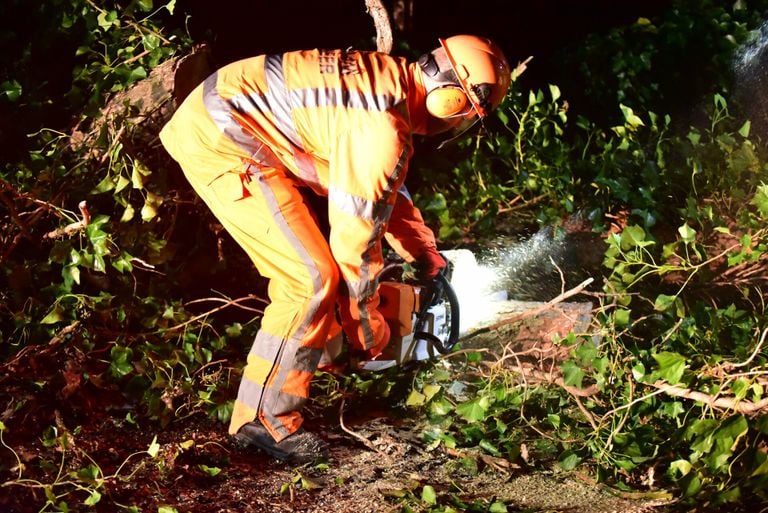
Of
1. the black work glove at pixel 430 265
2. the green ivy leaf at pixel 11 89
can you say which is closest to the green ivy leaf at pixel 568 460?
the black work glove at pixel 430 265

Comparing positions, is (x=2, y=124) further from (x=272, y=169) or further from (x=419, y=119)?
(x=419, y=119)

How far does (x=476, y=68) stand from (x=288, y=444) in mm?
1819

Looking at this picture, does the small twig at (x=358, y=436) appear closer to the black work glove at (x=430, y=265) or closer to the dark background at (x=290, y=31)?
the black work glove at (x=430, y=265)

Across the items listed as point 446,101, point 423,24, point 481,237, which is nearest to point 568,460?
point 446,101

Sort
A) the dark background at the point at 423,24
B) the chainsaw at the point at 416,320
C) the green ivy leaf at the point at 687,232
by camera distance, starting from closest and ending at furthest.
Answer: the green ivy leaf at the point at 687,232
the chainsaw at the point at 416,320
the dark background at the point at 423,24

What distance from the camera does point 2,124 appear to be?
154 inches

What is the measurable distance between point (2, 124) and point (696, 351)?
3.81 metres

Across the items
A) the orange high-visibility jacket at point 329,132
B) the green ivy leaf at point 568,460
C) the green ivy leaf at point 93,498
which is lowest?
the green ivy leaf at point 568,460

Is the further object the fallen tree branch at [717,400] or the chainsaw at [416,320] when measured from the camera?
the chainsaw at [416,320]

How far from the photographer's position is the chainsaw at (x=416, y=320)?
11.5 feet

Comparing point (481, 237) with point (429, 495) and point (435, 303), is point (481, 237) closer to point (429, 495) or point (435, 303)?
point (435, 303)

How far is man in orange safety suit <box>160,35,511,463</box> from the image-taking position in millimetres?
2734

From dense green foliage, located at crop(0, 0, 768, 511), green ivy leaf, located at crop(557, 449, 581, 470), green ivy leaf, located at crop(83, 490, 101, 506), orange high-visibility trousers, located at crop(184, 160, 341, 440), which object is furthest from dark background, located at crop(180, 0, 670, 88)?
green ivy leaf, located at crop(557, 449, 581, 470)

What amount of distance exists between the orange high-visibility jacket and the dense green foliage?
678mm
